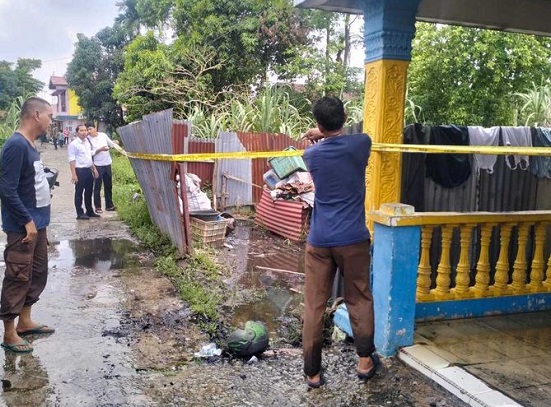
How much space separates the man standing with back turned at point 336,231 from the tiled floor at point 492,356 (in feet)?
1.89

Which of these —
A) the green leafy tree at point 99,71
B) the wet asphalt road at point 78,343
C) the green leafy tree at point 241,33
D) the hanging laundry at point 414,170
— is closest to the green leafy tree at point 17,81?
the green leafy tree at point 99,71

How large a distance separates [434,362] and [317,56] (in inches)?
674

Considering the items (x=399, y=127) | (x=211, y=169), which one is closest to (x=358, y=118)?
(x=211, y=169)

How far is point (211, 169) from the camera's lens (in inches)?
422

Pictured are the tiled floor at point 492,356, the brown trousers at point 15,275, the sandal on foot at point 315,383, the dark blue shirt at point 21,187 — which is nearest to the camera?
the tiled floor at point 492,356

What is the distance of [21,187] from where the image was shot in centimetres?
395

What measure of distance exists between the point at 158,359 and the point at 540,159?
440 cm

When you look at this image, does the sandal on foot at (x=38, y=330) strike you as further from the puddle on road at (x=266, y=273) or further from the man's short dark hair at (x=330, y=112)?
the man's short dark hair at (x=330, y=112)

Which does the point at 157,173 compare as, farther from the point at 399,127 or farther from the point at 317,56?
the point at 317,56

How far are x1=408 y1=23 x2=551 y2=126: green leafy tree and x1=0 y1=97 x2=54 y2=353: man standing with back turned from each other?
12013 mm

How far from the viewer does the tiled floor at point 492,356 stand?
3.17m

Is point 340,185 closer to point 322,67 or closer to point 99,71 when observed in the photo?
point 322,67

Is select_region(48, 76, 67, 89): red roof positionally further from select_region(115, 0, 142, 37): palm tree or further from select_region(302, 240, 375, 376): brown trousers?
select_region(302, 240, 375, 376): brown trousers

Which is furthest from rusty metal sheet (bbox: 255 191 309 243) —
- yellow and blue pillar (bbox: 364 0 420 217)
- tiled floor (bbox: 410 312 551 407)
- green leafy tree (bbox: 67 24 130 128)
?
green leafy tree (bbox: 67 24 130 128)
